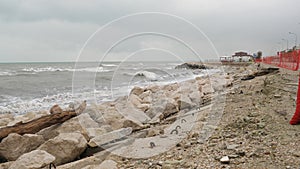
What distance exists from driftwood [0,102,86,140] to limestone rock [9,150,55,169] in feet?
5.42

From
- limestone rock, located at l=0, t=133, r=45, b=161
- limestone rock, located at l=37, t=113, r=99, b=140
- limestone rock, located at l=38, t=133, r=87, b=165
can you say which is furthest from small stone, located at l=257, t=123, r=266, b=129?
limestone rock, located at l=0, t=133, r=45, b=161

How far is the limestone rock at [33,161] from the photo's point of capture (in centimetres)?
338

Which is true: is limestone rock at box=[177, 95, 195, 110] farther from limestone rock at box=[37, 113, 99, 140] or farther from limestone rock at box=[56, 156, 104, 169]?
limestone rock at box=[56, 156, 104, 169]

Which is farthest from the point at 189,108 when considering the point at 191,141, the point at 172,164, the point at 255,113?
the point at 172,164

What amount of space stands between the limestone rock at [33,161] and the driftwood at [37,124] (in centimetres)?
165

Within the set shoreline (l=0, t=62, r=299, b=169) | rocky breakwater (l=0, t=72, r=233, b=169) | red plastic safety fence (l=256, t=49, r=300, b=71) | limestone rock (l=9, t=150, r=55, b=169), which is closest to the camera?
shoreline (l=0, t=62, r=299, b=169)

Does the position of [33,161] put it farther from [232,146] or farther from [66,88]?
[66,88]

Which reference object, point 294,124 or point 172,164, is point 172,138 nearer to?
point 172,164

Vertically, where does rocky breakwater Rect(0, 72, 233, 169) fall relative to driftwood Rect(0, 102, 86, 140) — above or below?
below

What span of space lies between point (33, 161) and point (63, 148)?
0.68 meters

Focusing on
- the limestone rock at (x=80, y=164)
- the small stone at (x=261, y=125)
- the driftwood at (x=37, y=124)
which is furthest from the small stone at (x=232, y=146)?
the driftwood at (x=37, y=124)

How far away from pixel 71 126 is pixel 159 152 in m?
2.23

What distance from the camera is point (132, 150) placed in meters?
4.17

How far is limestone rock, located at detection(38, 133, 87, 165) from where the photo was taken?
159 inches
